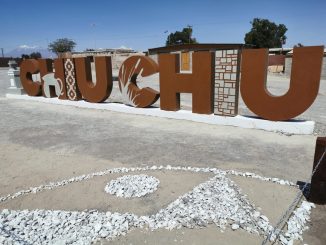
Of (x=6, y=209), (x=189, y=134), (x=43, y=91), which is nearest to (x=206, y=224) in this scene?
(x=6, y=209)

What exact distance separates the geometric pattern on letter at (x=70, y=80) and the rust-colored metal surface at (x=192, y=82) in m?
4.52

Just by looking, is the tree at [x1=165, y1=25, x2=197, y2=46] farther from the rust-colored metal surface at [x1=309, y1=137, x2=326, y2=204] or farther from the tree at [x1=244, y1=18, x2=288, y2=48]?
the rust-colored metal surface at [x1=309, y1=137, x2=326, y2=204]

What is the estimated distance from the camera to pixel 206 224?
3.82 meters

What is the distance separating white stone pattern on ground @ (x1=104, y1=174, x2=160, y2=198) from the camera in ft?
15.4

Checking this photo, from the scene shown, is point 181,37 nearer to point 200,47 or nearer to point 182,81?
point 200,47

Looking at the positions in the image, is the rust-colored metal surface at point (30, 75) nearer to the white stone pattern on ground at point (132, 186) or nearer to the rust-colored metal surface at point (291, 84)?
the rust-colored metal surface at point (291, 84)

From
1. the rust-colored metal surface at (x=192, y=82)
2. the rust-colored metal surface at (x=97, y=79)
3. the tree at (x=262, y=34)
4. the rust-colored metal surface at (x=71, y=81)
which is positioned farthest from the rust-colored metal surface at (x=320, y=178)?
the tree at (x=262, y=34)

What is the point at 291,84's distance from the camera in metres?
7.62

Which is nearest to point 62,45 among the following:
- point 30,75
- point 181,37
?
point 181,37

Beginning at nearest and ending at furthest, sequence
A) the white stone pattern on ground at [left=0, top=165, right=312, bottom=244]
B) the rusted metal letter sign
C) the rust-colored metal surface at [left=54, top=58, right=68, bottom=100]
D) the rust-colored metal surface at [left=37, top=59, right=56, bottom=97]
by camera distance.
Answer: the white stone pattern on ground at [left=0, top=165, right=312, bottom=244] < the rusted metal letter sign < the rust-colored metal surface at [left=54, top=58, right=68, bottom=100] < the rust-colored metal surface at [left=37, top=59, right=56, bottom=97]

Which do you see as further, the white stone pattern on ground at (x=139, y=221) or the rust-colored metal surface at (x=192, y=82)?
the rust-colored metal surface at (x=192, y=82)

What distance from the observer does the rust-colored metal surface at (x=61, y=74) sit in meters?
12.6

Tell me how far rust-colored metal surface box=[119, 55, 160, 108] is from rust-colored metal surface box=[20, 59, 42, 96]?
5320mm

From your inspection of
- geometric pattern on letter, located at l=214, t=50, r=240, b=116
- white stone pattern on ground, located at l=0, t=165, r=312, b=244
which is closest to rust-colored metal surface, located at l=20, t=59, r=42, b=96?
geometric pattern on letter, located at l=214, t=50, r=240, b=116
